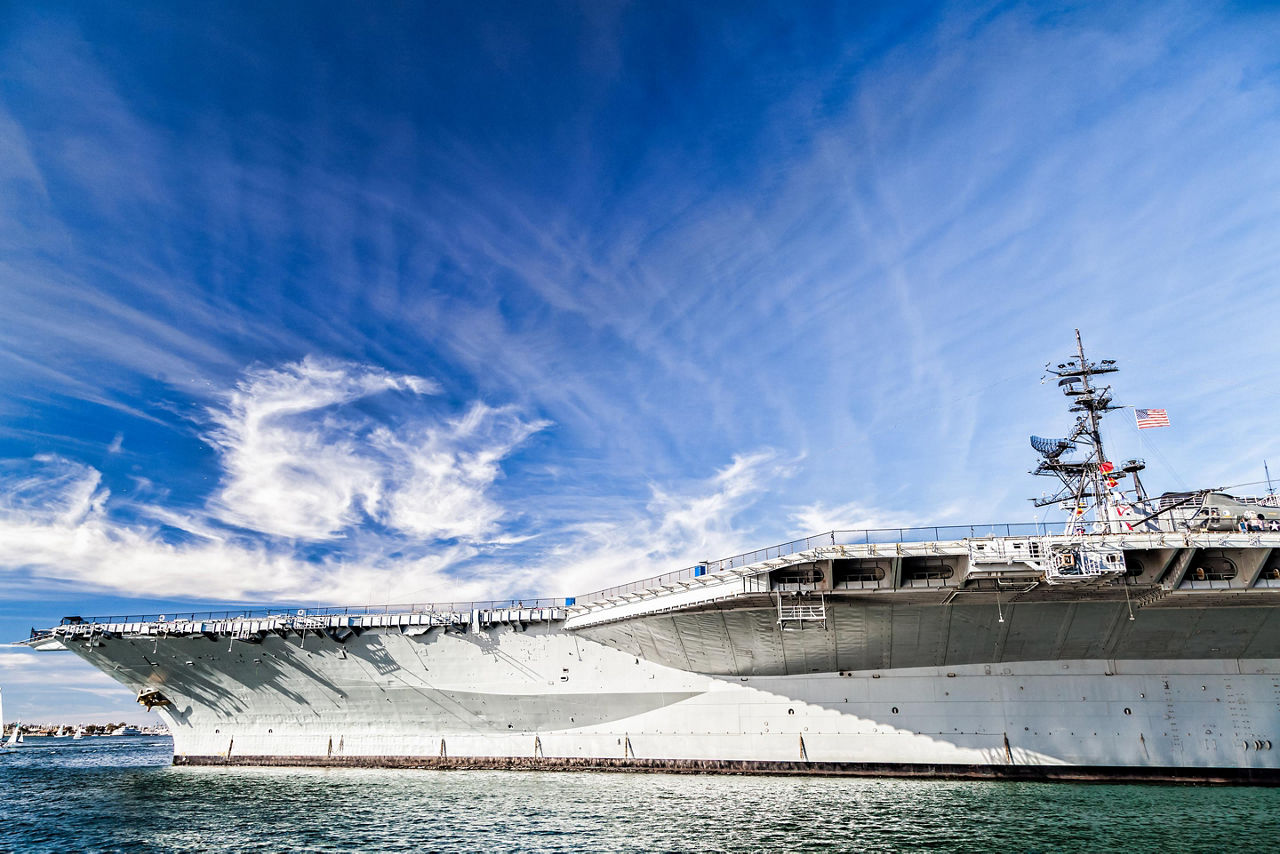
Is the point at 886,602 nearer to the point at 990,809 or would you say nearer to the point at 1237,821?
the point at 990,809

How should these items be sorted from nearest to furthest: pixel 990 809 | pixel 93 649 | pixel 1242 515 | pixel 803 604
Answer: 1. pixel 990 809
2. pixel 1242 515
3. pixel 803 604
4. pixel 93 649

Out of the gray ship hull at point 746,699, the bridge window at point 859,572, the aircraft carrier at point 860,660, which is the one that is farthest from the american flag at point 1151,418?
the bridge window at point 859,572

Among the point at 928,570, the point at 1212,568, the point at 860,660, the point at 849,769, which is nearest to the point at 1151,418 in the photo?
the point at 1212,568

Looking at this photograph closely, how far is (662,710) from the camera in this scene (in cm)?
2850

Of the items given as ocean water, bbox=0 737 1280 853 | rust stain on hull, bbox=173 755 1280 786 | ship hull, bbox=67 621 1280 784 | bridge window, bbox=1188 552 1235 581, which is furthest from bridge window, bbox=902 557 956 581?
rust stain on hull, bbox=173 755 1280 786

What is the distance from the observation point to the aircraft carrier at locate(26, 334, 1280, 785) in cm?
2227

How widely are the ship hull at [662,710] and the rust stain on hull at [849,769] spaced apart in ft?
0.21

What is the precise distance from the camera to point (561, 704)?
29.5 m

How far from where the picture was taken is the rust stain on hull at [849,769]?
24.1m

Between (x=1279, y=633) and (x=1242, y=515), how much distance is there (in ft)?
20.4

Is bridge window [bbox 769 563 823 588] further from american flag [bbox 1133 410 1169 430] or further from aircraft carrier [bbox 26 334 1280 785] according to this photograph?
american flag [bbox 1133 410 1169 430]

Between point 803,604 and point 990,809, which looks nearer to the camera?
point 990,809

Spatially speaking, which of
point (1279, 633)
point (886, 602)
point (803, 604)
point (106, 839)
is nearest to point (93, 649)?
point (106, 839)

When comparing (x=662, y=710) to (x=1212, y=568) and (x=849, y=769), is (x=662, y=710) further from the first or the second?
(x=1212, y=568)
